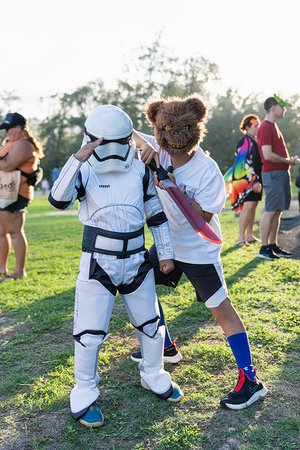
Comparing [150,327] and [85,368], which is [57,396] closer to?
[85,368]

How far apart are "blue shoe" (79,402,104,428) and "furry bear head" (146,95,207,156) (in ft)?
5.25

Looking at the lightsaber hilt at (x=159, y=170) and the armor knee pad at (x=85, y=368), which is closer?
the armor knee pad at (x=85, y=368)

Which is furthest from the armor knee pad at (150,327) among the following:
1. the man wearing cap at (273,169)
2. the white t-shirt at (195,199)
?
the man wearing cap at (273,169)

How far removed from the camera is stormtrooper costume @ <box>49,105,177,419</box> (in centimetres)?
286

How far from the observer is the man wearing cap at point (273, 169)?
648 centimetres

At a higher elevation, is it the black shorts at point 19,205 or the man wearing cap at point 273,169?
the man wearing cap at point 273,169

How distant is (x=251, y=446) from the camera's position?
2518 mm

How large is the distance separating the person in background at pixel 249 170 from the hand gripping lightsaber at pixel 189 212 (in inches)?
188

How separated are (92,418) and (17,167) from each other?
3919mm

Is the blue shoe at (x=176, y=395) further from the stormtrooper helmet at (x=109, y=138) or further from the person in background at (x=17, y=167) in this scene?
the person in background at (x=17, y=167)

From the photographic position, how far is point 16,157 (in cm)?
597

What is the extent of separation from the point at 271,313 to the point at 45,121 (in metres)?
51.4

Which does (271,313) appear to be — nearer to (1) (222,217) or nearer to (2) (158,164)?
(2) (158,164)

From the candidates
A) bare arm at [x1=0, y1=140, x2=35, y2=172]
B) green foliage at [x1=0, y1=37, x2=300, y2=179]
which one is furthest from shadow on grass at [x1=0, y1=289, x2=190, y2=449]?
green foliage at [x1=0, y1=37, x2=300, y2=179]
